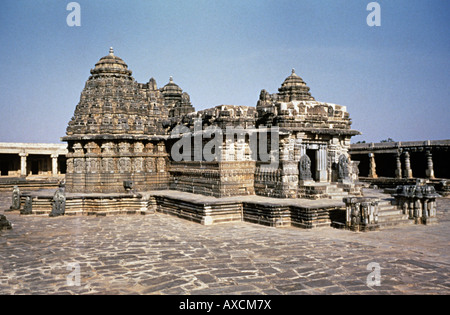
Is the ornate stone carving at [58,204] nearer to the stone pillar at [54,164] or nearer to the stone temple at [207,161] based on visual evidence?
the stone temple at [207,161]

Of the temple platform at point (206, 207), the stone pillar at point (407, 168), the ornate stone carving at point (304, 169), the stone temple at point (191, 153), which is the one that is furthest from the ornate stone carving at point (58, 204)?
the stone pillar at point (407, 168)

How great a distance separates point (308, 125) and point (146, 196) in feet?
22.5

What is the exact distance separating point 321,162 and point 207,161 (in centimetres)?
440

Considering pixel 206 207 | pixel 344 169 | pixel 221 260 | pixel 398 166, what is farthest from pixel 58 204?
pixel 398 166

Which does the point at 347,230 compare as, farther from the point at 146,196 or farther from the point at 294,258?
the point at 146,196

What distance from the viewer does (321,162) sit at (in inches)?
595

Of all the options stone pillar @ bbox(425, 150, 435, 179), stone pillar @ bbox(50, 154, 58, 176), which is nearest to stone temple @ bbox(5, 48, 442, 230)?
stone pillar @ bbox(425, 150, 435, 179)

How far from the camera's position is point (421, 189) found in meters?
11.7

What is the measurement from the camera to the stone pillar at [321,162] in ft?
49.4

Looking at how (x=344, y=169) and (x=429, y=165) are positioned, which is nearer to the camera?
(x=344, y=169)

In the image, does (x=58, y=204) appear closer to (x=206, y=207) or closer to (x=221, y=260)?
(x=206, y=207)

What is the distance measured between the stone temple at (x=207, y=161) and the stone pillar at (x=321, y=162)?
0.04 metres

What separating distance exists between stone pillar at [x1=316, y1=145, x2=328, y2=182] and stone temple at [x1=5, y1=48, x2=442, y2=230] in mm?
40

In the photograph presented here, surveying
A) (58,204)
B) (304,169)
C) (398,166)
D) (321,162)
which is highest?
(321,162)
